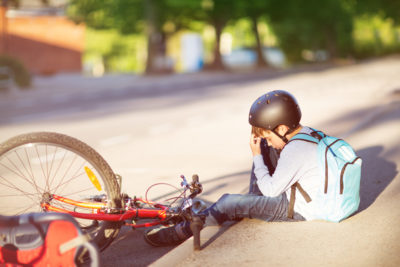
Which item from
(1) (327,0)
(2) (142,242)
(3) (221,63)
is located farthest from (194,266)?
(1) (327,0)

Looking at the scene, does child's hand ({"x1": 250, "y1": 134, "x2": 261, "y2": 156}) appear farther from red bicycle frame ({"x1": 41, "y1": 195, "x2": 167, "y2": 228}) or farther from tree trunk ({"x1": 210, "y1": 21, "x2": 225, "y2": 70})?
tree trunk ({"x1": 210, "y1": 21, "x2": 225, "y2": 70})

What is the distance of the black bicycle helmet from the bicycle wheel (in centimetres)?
114

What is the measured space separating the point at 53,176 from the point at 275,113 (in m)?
1.68

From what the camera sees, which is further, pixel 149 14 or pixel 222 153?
pixel 149 14

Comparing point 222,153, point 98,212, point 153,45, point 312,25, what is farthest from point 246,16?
point 98,212

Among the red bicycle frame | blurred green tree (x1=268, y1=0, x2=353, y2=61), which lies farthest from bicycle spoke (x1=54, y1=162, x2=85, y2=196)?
blurred green tree (x1=268, y1=0, x2=353, y2=61)

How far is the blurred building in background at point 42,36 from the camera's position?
4322 centimetres

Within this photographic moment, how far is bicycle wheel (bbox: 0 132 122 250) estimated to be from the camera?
389 cm

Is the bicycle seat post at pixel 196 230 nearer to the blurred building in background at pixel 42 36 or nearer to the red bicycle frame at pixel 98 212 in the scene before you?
the red bicycle frame at pixel 98 212

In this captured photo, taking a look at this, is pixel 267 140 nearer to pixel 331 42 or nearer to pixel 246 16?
pixel 246 16

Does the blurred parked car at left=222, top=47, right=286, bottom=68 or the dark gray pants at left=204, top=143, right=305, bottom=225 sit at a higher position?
the dark gray pants at left=204, top=143, right=305, bottom=225

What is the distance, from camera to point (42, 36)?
45.2m

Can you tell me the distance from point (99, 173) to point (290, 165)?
50.2 inches

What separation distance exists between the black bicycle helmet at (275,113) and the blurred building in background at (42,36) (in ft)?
130
